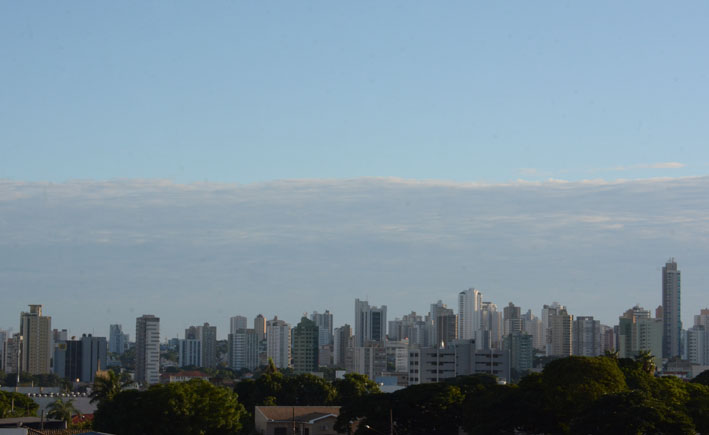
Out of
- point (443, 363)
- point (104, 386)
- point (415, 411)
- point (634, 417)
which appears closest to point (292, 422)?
point (415, 411)

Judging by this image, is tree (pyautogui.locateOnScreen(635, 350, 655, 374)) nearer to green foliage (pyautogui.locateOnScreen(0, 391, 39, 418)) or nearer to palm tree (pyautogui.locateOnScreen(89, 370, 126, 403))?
palm tree (pyautogui.locateOnScreen(89, 370, 126, 403))

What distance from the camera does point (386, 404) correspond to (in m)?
71.4

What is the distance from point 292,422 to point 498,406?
2118 cm

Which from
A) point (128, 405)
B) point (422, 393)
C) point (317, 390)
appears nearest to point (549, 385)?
point (422, 393)

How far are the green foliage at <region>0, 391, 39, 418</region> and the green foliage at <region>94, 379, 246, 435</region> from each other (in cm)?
2094

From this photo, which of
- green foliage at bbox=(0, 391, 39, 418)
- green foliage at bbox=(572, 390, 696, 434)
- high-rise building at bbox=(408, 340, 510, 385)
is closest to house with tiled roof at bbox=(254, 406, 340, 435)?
green foliage at bbox=(0, 391, 39, 418)

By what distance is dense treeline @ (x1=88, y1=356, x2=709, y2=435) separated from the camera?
5309 centimetres

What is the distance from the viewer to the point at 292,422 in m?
78.6

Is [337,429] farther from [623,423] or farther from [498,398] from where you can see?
[623,423]


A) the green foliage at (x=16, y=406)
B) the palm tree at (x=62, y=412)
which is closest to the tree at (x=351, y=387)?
the palm tree at (x=62, y=412)

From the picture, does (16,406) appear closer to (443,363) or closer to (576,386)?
(576,386)

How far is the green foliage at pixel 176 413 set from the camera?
66938 millimetres

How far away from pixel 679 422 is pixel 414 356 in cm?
12410

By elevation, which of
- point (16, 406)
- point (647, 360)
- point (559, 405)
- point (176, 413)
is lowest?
point (16, 406)
